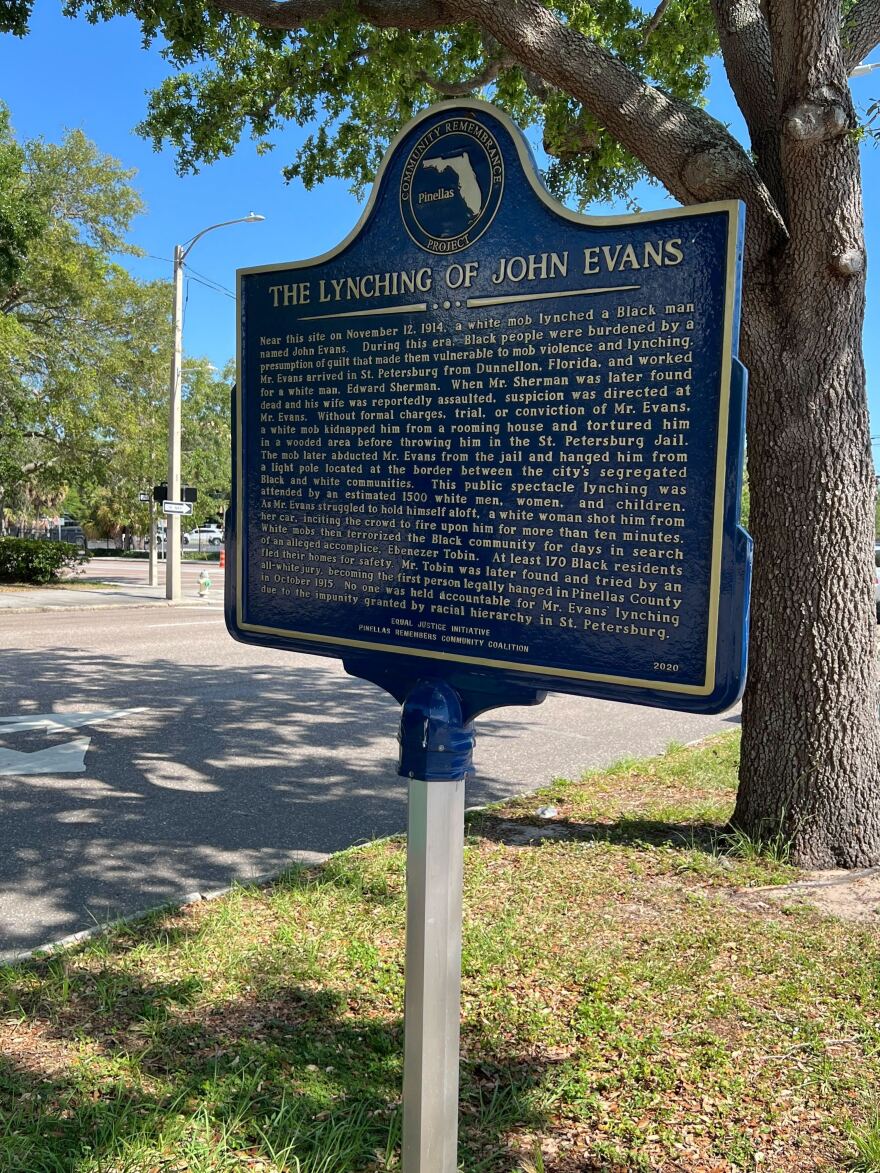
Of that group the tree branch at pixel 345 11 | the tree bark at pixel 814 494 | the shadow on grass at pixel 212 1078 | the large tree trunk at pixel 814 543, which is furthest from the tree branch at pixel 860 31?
the shadow on grass at pixel 212 1078

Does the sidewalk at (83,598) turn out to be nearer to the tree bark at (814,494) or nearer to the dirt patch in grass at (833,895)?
the tree bark at (814,494)

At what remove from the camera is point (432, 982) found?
2238 millimetres

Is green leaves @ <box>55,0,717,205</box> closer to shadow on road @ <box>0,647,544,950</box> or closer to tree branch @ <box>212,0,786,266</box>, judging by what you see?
tree branch @ <box>212,0,786,266</box>

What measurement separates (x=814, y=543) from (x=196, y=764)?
172 inches

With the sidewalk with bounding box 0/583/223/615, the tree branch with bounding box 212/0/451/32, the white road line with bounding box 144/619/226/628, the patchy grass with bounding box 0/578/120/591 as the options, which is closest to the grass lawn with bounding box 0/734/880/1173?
the tree branch with bounding box 212/0/451/32

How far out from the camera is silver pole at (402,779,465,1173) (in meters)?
2.20

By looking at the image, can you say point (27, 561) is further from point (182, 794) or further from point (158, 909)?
point (158, 909)

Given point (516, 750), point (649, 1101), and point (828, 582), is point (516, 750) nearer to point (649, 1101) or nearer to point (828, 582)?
point (828, 582)

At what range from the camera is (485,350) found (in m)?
2.46

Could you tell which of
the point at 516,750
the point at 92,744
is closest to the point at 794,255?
the point at 516,750

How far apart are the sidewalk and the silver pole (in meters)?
16.7

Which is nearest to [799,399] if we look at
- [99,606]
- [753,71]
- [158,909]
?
[753,71]

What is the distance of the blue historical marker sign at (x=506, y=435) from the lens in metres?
2.16

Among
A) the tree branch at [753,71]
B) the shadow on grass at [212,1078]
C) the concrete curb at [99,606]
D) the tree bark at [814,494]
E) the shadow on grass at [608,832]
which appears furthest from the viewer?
the concrete curb at [99,606]
